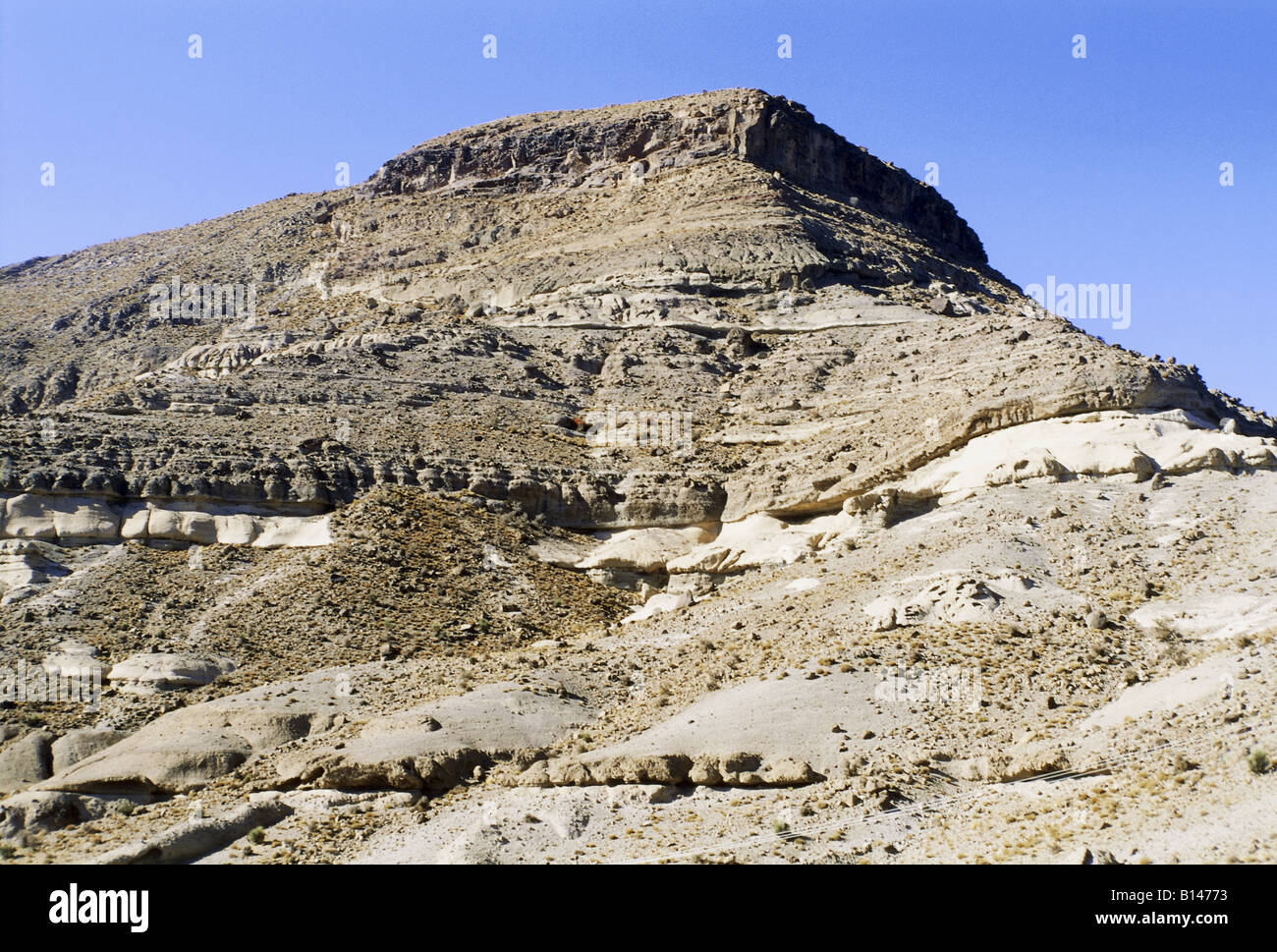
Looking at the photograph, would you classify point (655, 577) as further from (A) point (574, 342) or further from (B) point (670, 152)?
(B) point (670, 152)

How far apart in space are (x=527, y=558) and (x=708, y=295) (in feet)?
69.4

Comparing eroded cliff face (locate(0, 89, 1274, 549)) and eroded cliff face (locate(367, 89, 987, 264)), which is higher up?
eroded cliff face (locate(367, 89, 987, 264))

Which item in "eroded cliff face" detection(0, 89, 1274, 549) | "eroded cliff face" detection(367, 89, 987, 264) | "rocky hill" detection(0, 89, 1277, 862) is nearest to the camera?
"rocky hill" detection(0, 89, 1277, 862)

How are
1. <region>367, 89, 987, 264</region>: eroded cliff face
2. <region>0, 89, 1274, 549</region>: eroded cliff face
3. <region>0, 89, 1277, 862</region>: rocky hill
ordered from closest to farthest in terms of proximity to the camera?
<region>0, 89, 1277, 862</region>: rocky hill < <region>0, 89, 1274, 549</region>: eroded cliff face < <region>367, 89, 987, 264</region>: eroded cliff face

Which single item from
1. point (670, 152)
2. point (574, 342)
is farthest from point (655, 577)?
point (670, 152)

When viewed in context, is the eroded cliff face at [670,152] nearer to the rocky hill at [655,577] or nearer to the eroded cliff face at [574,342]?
the eroded cliff face at [574,342]

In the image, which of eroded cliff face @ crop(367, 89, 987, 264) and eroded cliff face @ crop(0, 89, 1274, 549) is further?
eroded cliff face @ crop(367, 89, 987, 264)


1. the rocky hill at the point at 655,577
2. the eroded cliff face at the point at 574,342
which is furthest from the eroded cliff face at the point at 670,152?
the rocky hill at the point at 655,577

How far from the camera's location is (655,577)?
33.5 metres

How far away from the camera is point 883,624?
2306cm

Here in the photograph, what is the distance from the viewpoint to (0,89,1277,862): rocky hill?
17.8 metres

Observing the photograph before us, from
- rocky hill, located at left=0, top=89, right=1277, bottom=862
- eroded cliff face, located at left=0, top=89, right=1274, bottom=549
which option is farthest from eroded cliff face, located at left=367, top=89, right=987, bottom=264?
rocky hill, located at left=0, top=89, right=1277, bottom=862

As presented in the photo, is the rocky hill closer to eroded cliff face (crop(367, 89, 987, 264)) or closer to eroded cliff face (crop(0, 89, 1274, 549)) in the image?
eroded cliff face (crop(0, 89, 1274, 549))

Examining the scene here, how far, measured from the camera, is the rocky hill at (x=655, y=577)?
17.8 meters
